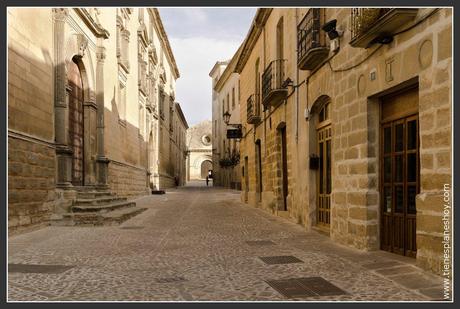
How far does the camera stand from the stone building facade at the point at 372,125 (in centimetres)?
493

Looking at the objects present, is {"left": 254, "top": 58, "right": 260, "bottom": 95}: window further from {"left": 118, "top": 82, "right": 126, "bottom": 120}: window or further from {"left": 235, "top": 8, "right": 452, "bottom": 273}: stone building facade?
{"left": 118, "top": 82, "right": 126, "bottom": 120}: window

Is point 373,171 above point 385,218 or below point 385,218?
above

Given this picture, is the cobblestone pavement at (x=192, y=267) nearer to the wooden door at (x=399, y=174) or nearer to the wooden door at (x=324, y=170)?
the wooden door at (x=399, y=174)

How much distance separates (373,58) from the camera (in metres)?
6.50

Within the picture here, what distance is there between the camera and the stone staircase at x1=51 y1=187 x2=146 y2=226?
10587 mm

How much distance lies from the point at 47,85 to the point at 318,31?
6.01 metres

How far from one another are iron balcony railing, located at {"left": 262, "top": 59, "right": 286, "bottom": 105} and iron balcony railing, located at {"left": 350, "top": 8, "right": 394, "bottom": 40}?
215 inches

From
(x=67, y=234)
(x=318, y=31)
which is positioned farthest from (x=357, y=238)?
(x=67, y=234)

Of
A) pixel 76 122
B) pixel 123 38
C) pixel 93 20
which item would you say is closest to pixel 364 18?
pixel 76 122

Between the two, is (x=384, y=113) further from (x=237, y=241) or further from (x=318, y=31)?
(x=237, y=241)

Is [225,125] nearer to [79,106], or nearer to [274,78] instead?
[79,106]

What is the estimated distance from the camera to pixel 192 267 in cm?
591

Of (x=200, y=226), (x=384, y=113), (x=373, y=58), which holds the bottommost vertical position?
(x=200, y=226)

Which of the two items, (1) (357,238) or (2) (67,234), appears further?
(2) (67,234)
